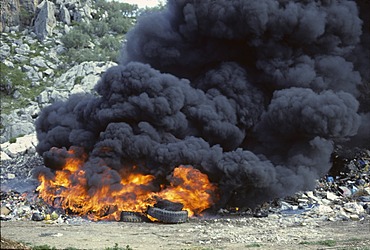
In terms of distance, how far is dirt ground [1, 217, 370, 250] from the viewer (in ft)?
52.8

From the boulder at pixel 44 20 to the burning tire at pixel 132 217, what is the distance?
2083 inches

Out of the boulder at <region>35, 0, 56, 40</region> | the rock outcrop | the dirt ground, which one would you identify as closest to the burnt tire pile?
the dirt ground

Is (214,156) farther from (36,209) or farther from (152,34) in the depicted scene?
(152,34)

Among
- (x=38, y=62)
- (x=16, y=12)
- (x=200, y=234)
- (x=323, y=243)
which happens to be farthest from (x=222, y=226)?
(x=16, y=12)

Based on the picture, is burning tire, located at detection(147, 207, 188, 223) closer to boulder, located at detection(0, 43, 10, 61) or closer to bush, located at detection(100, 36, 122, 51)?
boulder, located at detection(0, 43, 10, 61)

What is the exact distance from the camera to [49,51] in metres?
66.6

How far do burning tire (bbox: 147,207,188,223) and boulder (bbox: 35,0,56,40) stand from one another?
175ft

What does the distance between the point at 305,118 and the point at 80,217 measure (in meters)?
12.1

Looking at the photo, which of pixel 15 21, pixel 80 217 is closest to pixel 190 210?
pixel 80 217

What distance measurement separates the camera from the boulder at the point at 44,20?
6962cm

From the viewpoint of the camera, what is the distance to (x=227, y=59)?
101 ft

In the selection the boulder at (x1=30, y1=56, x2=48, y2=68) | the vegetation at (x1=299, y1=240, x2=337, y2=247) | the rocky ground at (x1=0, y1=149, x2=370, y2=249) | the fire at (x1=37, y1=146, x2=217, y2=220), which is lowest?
the vegetation at (x1=299, y1=240, x2=337, y2=247)

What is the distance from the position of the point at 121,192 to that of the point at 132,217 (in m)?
1.36

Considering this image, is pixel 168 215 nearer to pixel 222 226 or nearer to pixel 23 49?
pixel 222 226
